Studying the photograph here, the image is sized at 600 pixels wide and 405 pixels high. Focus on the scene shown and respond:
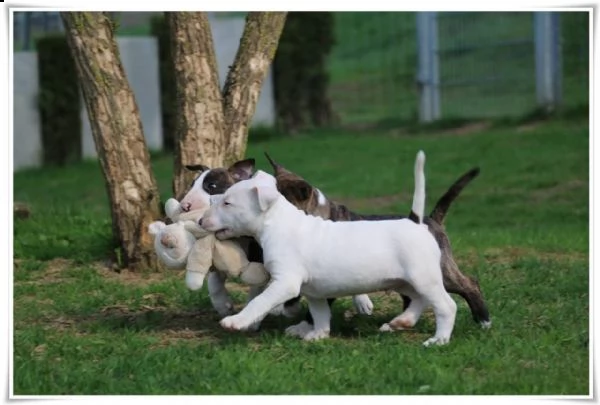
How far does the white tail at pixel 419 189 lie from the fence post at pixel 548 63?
544 inches

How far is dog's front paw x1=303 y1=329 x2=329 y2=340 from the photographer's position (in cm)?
728

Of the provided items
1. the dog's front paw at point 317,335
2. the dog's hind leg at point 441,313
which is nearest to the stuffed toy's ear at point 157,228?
the dog's front paw at point 317,335

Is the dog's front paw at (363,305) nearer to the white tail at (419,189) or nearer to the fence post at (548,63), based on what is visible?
the white tail at (419,189)

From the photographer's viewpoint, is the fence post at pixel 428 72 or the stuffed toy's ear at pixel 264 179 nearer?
the stuffed toy's ear at pixel 264 179

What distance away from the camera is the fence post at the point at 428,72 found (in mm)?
21766

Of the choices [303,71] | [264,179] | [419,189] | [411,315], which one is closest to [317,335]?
[411,315]

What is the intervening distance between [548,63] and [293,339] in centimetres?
1423

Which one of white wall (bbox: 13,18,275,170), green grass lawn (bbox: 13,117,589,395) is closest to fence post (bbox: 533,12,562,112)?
white wall (bbox: 13,18,275,170)

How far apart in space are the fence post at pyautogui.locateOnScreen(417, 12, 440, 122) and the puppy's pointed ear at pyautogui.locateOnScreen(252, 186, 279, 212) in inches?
586

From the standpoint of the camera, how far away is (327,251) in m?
6.96

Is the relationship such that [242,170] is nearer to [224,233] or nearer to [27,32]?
[224,233]

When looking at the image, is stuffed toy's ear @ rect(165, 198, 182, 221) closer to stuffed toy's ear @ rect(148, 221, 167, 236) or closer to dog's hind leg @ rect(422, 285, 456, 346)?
stuffed toy's ear @ rect(148, 221, 167, 236)
